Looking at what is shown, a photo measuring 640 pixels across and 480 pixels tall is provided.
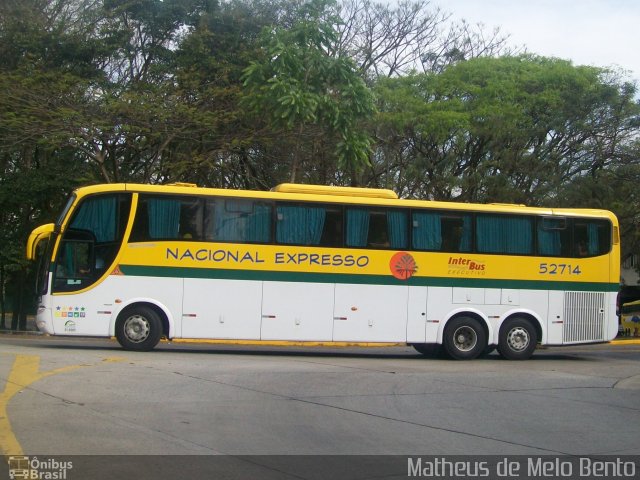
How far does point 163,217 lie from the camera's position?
1659cm

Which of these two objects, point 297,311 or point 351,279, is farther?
point 351,279

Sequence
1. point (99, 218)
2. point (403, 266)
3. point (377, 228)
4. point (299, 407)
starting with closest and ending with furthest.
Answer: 1. point (299, 407)
2. point (99, 218)
3. point (377, 228)
4. point (403, 266)

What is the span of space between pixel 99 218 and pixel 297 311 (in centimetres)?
463

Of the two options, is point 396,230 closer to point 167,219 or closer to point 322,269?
point 322,269

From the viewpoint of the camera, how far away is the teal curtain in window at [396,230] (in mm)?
17406

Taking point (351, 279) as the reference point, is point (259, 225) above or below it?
above

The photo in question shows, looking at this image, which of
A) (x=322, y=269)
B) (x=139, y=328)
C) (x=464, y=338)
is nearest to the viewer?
(x=139, y=328)

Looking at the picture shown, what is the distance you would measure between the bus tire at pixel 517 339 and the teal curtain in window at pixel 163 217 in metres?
7.76

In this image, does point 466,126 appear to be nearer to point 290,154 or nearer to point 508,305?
point 290,154

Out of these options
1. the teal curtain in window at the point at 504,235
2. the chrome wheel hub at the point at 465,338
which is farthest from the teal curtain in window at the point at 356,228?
the chrome wheel hub at the point at 465,338

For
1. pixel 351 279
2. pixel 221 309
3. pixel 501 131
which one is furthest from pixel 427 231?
pixel 501 131

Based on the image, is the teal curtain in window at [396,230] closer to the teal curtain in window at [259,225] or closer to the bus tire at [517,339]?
the teal curtain in window at [259,225]

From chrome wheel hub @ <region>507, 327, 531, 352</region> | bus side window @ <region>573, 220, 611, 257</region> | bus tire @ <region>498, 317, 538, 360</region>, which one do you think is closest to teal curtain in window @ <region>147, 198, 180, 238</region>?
bus tire @ <region>498, 317, 538, 360</region>

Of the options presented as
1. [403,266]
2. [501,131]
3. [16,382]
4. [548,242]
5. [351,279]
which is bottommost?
[16,382]
